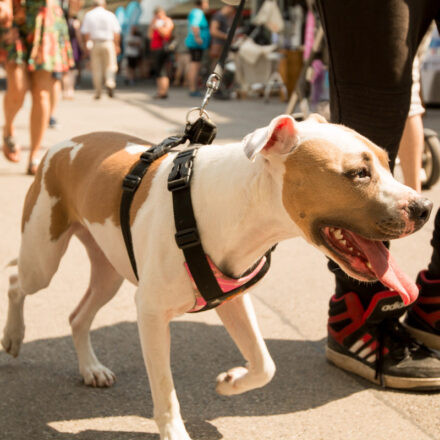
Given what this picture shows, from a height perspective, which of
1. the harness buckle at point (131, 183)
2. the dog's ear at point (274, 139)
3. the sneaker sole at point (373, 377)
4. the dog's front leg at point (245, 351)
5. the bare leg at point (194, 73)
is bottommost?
the bare leg at point (194, 73)

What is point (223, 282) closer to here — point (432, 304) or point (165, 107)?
point (432, 304)

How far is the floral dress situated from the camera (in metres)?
6.57

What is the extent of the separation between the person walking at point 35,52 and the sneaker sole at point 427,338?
451 centimetres

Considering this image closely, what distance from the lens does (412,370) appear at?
3061 millimetres

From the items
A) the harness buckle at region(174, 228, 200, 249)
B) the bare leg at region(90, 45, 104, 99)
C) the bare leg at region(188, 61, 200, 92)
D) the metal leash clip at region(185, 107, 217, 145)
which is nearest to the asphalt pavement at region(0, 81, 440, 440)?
the harness buckle at region(174, 228, 200, 249)

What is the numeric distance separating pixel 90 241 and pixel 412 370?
1.53 meters

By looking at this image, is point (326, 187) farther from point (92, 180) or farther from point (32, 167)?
point (32, 167)

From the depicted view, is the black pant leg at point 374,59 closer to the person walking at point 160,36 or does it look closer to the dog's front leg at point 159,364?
the dog's front leg at point 159,364

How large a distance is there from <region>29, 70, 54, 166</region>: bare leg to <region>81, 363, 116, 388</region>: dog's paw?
4.17 m

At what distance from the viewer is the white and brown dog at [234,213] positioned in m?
2.22

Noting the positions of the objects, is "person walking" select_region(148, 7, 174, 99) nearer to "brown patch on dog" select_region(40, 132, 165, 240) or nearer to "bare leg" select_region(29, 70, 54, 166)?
"bare leg" select_region(29, 70, 54, 166)

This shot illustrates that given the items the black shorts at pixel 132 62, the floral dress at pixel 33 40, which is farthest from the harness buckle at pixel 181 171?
the black shorts at pixel 132 62

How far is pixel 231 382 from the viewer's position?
274 cm

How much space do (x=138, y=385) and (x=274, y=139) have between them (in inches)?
55.3
